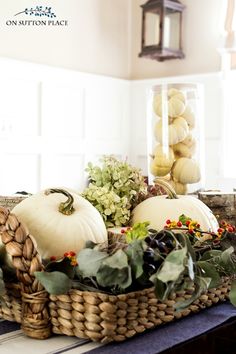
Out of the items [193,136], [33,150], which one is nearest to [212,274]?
[193,136]

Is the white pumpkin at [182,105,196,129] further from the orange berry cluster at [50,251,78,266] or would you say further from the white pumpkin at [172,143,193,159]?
the orange berry cluster at [50,251,78,266]

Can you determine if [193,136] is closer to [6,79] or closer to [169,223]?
[169,223]

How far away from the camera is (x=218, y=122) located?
13.2ft

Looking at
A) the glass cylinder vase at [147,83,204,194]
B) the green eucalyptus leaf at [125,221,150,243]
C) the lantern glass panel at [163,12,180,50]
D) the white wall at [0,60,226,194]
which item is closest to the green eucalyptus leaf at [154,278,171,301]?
the green eucalyptus leaf at [125,221,150,243]

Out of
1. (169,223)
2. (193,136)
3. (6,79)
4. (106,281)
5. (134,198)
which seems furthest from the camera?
(6,79)

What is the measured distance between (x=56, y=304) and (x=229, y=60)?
3.44 m

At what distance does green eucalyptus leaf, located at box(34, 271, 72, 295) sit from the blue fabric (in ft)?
0.31

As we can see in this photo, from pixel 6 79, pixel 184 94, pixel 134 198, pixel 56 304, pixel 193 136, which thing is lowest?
pixel 56 304

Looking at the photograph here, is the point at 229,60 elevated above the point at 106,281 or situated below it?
above

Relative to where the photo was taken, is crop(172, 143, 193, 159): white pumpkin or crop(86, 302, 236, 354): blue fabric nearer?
crop(86, 302, 236, 354): blue fabric

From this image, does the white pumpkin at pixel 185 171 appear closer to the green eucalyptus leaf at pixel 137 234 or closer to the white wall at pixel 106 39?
the green eucalyptus leaf at pixel 137 234

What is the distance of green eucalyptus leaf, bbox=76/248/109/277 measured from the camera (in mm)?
782

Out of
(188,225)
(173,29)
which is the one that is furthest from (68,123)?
(188,225)

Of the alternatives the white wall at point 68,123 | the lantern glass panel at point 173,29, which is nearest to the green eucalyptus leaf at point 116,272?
the white wall at point 68,123
